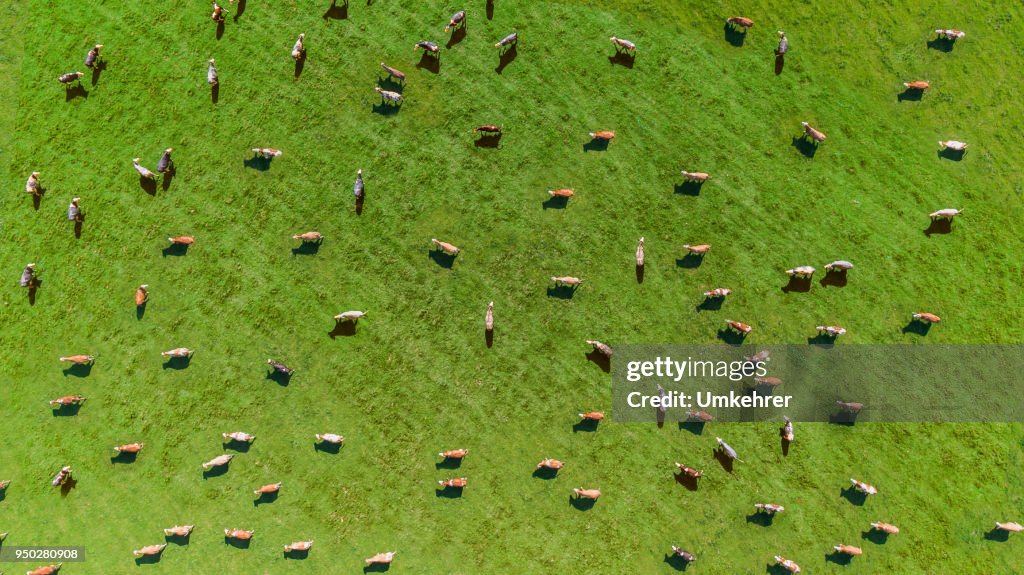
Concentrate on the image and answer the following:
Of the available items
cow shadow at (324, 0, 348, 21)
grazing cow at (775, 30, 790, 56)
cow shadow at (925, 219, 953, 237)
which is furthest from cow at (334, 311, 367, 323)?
cow shadow at (925, 219, 953, 237)

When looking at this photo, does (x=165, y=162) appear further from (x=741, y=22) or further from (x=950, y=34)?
(x=950, y=34)

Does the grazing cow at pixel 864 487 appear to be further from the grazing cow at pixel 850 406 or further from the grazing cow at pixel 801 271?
the grazing cow at pixel 801 271

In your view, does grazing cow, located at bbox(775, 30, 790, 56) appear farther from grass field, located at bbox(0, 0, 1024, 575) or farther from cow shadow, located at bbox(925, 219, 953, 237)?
cow shadow, located at bbox(925, 219, 953, 237)

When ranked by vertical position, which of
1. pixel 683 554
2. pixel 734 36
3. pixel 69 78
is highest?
pixel 69 78

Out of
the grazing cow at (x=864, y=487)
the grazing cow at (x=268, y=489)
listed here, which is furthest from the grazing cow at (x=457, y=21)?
the grazing cow at (x=864, y=487)

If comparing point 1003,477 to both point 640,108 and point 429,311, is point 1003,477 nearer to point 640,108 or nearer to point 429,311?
point 640,108

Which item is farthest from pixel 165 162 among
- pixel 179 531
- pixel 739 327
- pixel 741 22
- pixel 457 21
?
pixel 741 22
